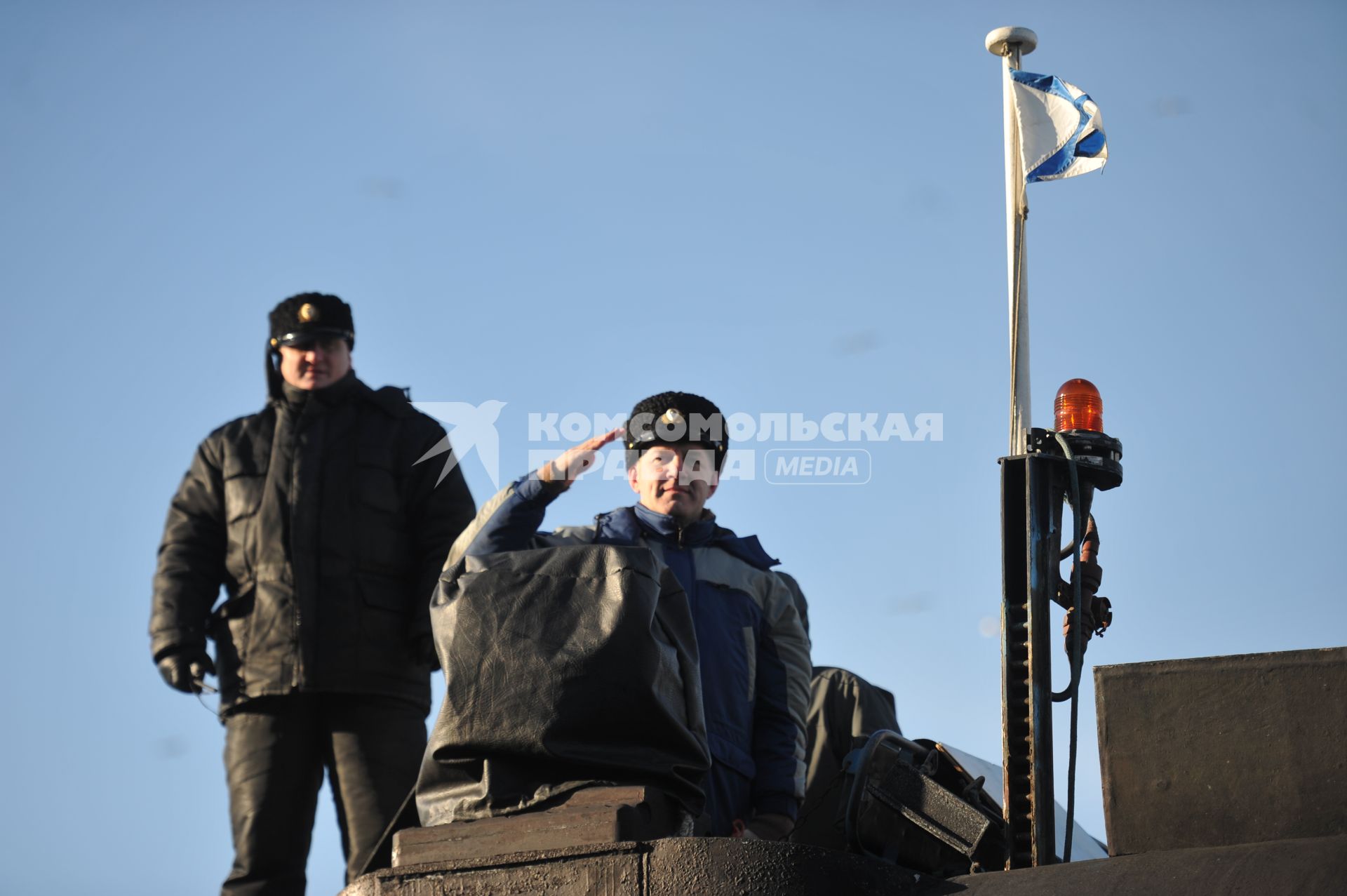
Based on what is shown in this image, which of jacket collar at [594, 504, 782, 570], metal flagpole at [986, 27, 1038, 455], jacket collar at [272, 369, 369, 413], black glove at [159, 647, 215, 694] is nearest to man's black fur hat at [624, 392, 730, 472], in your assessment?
jacket collar at [594, 504, 782, 570]

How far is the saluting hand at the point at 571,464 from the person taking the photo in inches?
201

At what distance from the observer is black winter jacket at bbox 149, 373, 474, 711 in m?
6.17

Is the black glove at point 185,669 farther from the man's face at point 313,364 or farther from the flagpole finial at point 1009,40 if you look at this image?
the flagpole finial at point 1009,40

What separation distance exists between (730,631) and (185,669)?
217 centimetres

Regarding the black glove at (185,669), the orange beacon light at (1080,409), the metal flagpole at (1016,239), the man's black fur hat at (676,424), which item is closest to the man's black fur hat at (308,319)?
the black glove at (185,669)

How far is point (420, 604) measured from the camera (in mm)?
6336

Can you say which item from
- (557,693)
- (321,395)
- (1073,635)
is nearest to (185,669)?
(321,395)

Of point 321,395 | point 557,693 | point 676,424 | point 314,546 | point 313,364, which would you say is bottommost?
point 557,693

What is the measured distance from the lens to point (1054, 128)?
6383mm

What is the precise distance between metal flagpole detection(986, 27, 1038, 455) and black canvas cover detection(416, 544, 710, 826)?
4.31ft

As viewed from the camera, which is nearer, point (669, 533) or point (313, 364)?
point (669, 533)

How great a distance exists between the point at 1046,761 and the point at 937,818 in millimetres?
388

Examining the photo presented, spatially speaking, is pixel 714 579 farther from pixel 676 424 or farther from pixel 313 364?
pixel 313 364

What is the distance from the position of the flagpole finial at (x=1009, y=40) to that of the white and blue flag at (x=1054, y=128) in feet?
0.28
